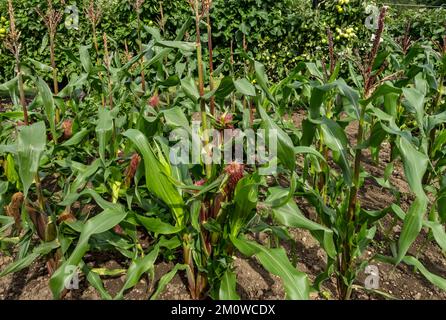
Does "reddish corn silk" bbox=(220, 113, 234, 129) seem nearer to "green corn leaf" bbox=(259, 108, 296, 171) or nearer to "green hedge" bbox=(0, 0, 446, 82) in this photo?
"green corn leaf" bbox=(259, 108, 296, 171)

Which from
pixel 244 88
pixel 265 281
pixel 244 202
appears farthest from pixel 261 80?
pixel 265 281

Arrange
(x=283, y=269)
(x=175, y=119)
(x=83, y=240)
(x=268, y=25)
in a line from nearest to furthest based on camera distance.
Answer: (x=83, y=240) → (x=283, y=269) → (x=175, y=119) → (x=268, y=25)

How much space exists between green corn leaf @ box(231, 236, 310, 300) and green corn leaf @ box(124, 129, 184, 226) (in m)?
0.31

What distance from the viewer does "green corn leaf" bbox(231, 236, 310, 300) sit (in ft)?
5.11

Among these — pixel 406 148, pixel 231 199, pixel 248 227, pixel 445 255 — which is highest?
pixel 406 148

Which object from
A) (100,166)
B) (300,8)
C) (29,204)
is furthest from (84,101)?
(300,8)

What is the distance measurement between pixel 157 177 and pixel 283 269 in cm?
66

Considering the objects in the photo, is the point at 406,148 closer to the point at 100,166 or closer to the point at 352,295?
the point at 352,295

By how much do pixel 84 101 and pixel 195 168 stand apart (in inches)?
78.0

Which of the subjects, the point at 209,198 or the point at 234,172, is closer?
the point at 234,172

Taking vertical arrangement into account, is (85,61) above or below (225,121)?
above

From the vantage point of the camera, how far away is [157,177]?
5.76 feet

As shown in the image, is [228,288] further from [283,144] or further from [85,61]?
[85,61]

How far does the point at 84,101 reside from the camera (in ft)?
11.8
